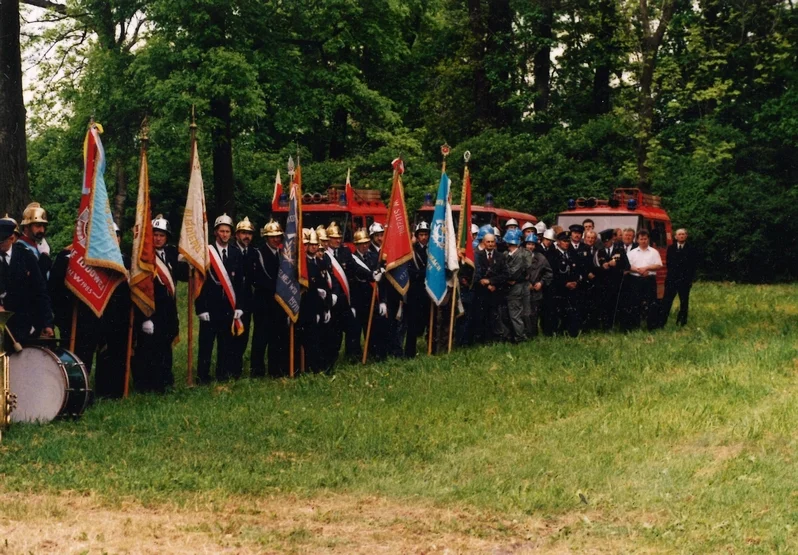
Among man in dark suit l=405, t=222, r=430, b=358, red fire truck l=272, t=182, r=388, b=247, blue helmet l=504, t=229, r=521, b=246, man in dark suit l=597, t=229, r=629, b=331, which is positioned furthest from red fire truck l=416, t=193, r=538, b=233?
man in dark suit l=405, t=222, r=430, b=358

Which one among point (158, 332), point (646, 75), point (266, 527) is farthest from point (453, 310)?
point (646, 75)

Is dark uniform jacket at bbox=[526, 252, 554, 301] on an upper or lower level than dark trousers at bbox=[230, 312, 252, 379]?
upper

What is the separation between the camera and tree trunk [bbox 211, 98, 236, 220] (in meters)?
32.1

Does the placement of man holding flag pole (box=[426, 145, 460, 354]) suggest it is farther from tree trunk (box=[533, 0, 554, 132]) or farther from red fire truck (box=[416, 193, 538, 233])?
tree trunk (box=[533, 0, 554, 132])

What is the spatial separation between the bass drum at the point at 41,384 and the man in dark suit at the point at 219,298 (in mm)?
3484

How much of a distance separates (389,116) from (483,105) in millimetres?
5229

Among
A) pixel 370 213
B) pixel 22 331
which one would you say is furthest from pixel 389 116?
pixel 22 331

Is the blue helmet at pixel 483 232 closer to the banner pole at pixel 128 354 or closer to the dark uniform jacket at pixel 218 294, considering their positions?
the dark uniform jacket at pixel 218 294

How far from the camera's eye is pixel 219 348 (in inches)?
672

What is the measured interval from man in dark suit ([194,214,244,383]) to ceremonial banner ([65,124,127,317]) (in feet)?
5.04

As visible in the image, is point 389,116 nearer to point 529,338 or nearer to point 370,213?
point 370,213

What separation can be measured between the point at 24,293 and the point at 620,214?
1521 cm

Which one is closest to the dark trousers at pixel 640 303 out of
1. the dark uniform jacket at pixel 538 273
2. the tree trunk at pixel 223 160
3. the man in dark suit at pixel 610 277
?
the man in dark suit at pixel 610 277

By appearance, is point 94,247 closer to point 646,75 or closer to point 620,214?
point 620,214
